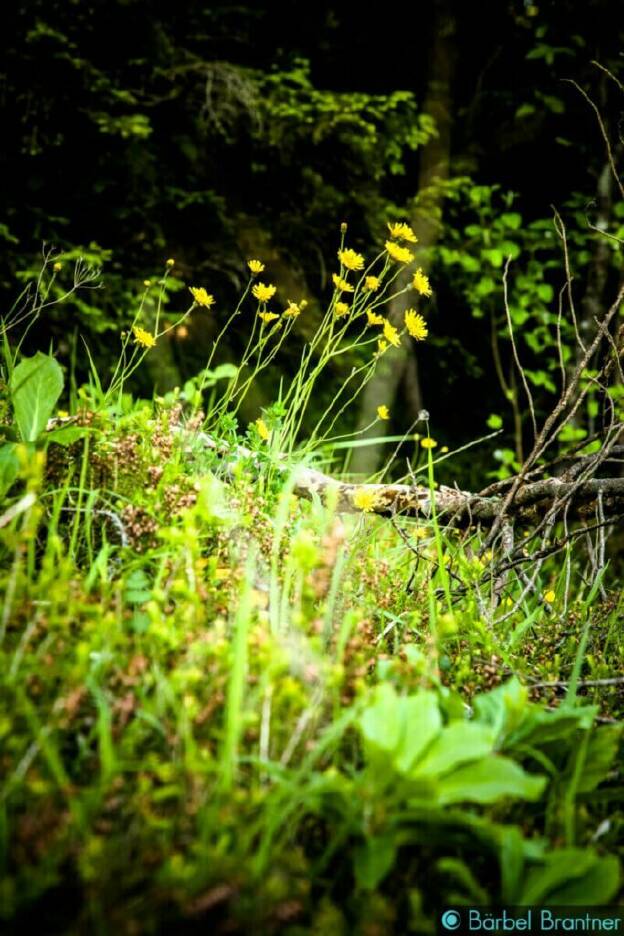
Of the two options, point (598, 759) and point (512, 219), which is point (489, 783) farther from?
point (512, 219)

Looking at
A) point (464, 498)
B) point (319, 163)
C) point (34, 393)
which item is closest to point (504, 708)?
point (464, 498)

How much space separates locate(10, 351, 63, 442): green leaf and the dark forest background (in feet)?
6.31

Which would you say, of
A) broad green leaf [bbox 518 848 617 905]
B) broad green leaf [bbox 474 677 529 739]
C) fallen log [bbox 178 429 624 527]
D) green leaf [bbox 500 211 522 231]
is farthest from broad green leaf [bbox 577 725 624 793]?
green leaf [bbox 500 211 522 231]

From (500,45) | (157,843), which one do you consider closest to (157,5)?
(500,45)

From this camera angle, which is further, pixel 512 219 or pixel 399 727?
pixel 512 219

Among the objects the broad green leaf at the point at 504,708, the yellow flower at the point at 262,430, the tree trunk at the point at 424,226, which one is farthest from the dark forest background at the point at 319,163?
the broad green leaf at the point at 504,708

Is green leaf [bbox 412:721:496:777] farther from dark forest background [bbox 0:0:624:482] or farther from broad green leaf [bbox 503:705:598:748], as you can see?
dark forest background [bbox 0:0:624:482]

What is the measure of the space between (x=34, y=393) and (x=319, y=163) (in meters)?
4.06

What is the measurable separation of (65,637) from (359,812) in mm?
653

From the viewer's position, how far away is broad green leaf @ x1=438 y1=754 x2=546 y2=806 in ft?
3.16

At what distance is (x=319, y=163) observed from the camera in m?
4.98

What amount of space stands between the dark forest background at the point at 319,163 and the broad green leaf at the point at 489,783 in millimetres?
3134

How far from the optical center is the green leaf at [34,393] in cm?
172

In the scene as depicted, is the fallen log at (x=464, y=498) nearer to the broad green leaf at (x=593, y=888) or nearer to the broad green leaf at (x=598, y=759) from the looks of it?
the broad green leaf at (x=598, y=759)
